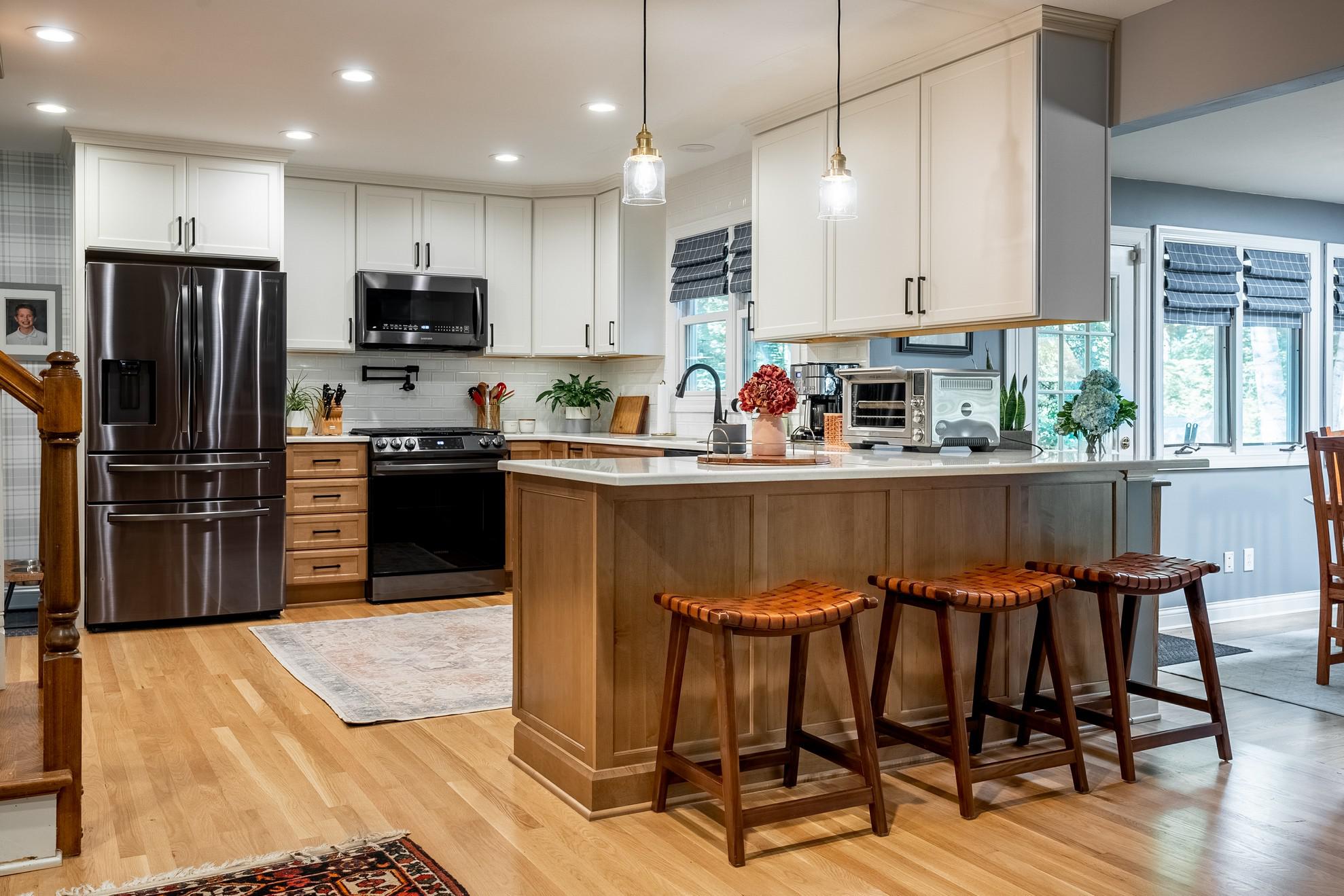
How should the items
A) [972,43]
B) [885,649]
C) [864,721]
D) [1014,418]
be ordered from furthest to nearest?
[1014,418] → [972,43] → [885,649] → [864,721]

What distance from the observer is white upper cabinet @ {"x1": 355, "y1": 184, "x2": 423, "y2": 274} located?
6.36 m

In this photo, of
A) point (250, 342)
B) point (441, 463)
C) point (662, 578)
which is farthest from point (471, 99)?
point (662, 578)

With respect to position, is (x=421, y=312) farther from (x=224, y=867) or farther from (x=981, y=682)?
(x=224, y=867)

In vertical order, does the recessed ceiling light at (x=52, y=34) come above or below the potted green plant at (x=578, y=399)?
above

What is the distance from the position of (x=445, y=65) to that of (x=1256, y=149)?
3.69m

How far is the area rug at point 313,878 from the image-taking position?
236cm

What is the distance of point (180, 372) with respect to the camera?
17.3 ft

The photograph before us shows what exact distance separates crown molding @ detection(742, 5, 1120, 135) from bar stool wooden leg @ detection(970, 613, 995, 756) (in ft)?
6.62

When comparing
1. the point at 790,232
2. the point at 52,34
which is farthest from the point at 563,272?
the point at 52,34

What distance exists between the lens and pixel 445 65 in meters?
4.38

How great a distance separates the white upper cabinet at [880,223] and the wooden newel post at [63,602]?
2.92 m

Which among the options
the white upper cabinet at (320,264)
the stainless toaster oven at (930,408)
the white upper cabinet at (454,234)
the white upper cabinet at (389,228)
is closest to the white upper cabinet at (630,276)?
the white upper cabinet at (454,234)

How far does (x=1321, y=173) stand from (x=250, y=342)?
214 inches

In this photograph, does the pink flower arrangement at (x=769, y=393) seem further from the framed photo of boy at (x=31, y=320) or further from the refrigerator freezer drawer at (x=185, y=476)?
the framed photo of boy at (x=31, y=320)
